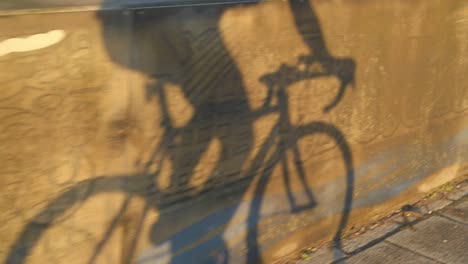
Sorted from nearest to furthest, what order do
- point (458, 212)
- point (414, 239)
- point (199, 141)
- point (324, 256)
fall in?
point (199, 141), point (324, 256), point (414, 239), point (458, 212)

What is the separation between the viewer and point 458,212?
17.1 feet

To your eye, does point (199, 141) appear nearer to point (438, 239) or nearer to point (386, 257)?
point (386, 257)

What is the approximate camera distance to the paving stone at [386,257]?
4.29 m

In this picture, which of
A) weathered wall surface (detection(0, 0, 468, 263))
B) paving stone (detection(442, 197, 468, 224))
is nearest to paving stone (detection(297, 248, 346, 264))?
weathered wall surface (detection(0, 0, 468, 263))

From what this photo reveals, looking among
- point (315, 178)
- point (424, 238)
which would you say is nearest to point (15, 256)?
point (315, 178)

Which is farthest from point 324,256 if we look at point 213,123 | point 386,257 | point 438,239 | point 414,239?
point 213,123

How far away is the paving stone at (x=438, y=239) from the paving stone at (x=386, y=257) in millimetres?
82

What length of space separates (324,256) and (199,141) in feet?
5.00

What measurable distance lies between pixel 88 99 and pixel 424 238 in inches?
119

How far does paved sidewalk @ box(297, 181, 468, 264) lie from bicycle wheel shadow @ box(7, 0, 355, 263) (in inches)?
27.6

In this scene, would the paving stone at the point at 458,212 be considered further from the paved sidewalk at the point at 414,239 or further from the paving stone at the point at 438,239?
the paving stone at the point at 438,239

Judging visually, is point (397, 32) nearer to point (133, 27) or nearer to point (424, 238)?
point (424, 238)

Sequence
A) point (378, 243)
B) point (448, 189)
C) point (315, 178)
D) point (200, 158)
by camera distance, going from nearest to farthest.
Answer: point (200, 158)
point (315, 178)
point (378, 243)
point (448, 189)

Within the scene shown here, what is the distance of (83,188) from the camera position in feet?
9.55
